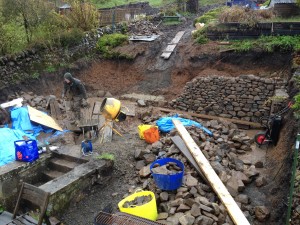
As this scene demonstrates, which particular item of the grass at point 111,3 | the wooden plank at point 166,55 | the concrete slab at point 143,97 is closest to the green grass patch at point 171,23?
the wooden plank at point 166,55

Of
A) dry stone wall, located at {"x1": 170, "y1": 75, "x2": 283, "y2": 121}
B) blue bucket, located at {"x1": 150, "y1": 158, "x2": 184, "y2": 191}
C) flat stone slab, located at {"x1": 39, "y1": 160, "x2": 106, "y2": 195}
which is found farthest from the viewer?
dry stone wall, located at {"x1": 170, "y1": 75, "x2": 283, "y2": 121}

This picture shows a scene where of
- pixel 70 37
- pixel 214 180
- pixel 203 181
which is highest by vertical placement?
pixel 70 37

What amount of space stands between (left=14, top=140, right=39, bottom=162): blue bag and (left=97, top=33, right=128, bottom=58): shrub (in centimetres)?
885

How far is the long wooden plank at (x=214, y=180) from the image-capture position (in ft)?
17.1

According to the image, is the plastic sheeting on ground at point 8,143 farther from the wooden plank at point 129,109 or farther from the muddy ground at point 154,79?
the wooden plank at point 129,109

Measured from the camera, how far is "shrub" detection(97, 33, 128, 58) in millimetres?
15180

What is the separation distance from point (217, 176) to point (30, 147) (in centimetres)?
416

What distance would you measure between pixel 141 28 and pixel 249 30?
260 inches

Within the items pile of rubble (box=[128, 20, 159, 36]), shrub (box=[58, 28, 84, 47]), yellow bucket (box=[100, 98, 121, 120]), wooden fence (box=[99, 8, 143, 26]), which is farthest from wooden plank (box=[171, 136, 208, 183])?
wooden fence (box=[99, 8, 143, 26])

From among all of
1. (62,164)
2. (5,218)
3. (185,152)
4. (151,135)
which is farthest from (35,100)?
(5,218)

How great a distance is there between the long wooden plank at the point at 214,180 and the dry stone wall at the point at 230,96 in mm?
3925

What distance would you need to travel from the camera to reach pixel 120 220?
4.72 metres

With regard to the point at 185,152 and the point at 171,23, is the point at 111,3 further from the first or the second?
the point at 185,152

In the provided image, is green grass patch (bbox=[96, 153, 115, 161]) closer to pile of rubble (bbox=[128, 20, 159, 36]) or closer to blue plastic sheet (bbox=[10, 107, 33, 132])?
blue plastic sheet (bbox=[10, 107, 33, 132])
